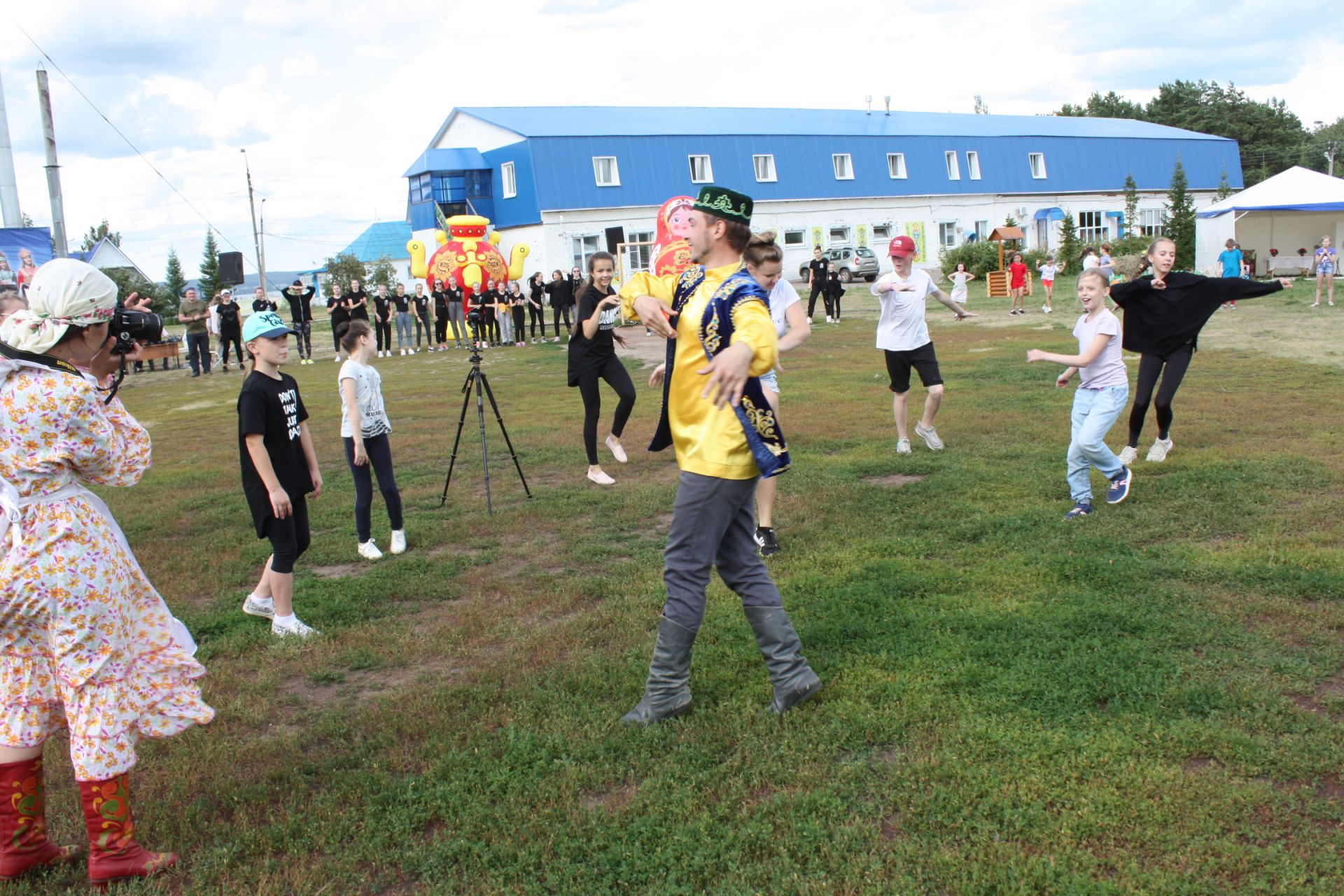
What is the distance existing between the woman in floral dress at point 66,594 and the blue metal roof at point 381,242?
75.3 metres

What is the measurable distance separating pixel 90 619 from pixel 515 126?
41.3m

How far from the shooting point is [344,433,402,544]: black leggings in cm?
691

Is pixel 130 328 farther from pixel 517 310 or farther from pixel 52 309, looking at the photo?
pixel 517 310

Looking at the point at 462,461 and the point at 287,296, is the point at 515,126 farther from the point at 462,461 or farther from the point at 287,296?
the point at 462,461

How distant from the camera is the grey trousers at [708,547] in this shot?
4.06m

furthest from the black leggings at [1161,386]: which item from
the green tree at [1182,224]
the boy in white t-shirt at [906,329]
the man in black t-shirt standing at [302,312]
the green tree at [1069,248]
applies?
the green tree at [1069,248]

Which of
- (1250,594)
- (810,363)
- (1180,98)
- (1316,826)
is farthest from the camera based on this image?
(1180,98)

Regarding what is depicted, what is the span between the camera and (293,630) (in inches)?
219

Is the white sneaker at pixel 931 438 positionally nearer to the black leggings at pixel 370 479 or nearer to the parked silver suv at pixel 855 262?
the black leggings at pixel 370 479

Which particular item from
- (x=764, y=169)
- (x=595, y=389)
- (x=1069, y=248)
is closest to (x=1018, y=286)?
(x=1069, y=248)

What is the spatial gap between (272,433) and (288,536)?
22.9 inches

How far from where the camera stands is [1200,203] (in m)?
56.4

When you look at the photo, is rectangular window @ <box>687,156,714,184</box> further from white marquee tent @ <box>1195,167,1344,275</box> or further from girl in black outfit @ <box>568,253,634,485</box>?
girl in black outfit @ <box>568,253,634,485</box>

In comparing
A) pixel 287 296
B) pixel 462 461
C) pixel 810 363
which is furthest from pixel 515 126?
pixel 462 461
